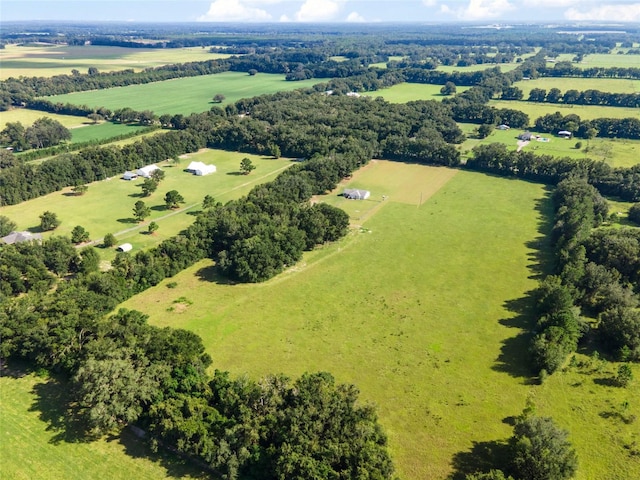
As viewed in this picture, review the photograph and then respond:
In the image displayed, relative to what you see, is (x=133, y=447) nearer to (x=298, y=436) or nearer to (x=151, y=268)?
(x=298, y=436)

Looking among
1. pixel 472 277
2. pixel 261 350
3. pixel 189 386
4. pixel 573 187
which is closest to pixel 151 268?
pixel 261 350

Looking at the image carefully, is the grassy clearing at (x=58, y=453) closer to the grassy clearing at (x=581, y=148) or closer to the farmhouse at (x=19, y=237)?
the farmhouse at (x=19, y=237)

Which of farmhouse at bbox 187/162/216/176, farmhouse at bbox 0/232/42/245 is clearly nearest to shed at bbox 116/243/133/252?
farmhouse at bbox 0/232/42/245

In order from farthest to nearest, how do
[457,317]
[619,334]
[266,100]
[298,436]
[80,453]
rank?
1. [266,100]
2. [457,317]
3. [619,334]
4. [80,453]
5. [298,436]

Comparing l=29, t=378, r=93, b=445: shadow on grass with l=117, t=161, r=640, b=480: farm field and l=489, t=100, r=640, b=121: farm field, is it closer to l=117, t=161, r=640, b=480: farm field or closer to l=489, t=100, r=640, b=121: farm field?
l=117, t=161, r=640, b=480: farm field

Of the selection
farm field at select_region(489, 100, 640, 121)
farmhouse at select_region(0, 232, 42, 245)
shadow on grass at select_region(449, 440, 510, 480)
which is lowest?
shadow on grass at select_region(449, 440, 510, 480)

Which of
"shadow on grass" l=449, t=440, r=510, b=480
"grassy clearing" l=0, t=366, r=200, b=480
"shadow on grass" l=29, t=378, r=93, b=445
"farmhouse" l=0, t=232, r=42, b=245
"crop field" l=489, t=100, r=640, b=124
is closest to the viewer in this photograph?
"grassy clearing" l=0, t=366, r=200, b=480

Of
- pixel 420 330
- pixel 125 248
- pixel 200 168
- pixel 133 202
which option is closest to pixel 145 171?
pixel 200 168

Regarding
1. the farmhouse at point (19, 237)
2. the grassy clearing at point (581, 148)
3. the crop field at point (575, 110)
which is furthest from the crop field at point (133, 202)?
the crop field at point (575, 110)

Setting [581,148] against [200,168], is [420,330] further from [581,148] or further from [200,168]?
[581,148]
